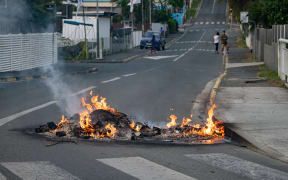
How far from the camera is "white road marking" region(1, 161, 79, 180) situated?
6.62 metres

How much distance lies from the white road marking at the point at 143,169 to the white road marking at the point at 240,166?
77cm

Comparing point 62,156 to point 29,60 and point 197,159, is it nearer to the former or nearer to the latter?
point 197,159

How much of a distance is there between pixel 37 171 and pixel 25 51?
882 inches

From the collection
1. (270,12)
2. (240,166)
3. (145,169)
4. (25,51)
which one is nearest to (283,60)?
(240,166)

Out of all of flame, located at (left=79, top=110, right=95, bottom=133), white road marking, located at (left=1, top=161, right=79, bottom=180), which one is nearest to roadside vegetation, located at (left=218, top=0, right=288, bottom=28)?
flame, located at (left=79, top=110, right=95, bottom=133)

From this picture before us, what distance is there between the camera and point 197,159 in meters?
7.89

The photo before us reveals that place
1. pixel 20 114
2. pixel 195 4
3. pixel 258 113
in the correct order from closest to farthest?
pixel 20 114 → pixel 258 113 → pixel 195 4

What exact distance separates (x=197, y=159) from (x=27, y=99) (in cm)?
843

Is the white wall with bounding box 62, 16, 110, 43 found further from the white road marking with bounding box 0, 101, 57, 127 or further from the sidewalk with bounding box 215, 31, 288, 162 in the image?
the white road marking with bounding box 0, 101, 57, 127

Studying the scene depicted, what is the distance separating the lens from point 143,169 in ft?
23.4

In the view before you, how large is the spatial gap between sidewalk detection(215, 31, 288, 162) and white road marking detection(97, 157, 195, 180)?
79.1 inches

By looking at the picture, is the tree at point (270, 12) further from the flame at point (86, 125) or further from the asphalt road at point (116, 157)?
the flame at point (86, 125)

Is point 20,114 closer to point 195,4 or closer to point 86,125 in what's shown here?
point 86,125

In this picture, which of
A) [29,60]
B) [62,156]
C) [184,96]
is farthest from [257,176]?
[29,60]
